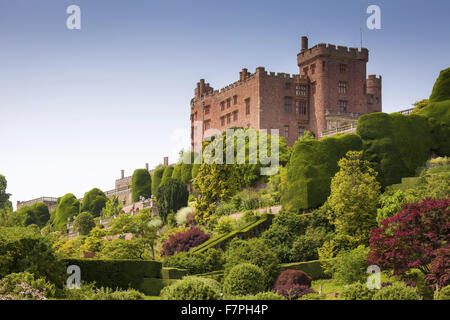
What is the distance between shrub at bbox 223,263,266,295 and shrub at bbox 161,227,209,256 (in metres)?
13.9

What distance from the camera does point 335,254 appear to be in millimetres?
35344

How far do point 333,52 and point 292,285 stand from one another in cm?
4525

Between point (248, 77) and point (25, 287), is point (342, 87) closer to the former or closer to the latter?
point (248, 77)

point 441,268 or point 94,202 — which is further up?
point 94,202

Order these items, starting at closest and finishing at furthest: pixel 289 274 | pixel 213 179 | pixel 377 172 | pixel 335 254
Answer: pixel 289 274 < pixel 335 254 < pixel 377 172 < pixel 213 179

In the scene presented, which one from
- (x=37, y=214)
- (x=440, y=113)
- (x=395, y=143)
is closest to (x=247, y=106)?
(x=440, y=113)

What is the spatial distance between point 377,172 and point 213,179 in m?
18.7

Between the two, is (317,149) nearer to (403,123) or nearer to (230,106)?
(403,123)

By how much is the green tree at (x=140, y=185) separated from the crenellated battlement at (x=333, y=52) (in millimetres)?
23996

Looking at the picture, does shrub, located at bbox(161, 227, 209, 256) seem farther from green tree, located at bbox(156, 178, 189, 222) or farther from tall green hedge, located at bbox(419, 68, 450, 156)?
tall green hedge, located at bbox(419, 68, 450, 156)

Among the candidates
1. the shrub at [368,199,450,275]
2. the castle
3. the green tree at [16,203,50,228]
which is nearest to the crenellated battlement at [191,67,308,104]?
the castle

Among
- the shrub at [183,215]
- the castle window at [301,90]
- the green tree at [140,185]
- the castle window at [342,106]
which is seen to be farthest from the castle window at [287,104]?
the green tree at [140,185]

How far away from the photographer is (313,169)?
42500mm
